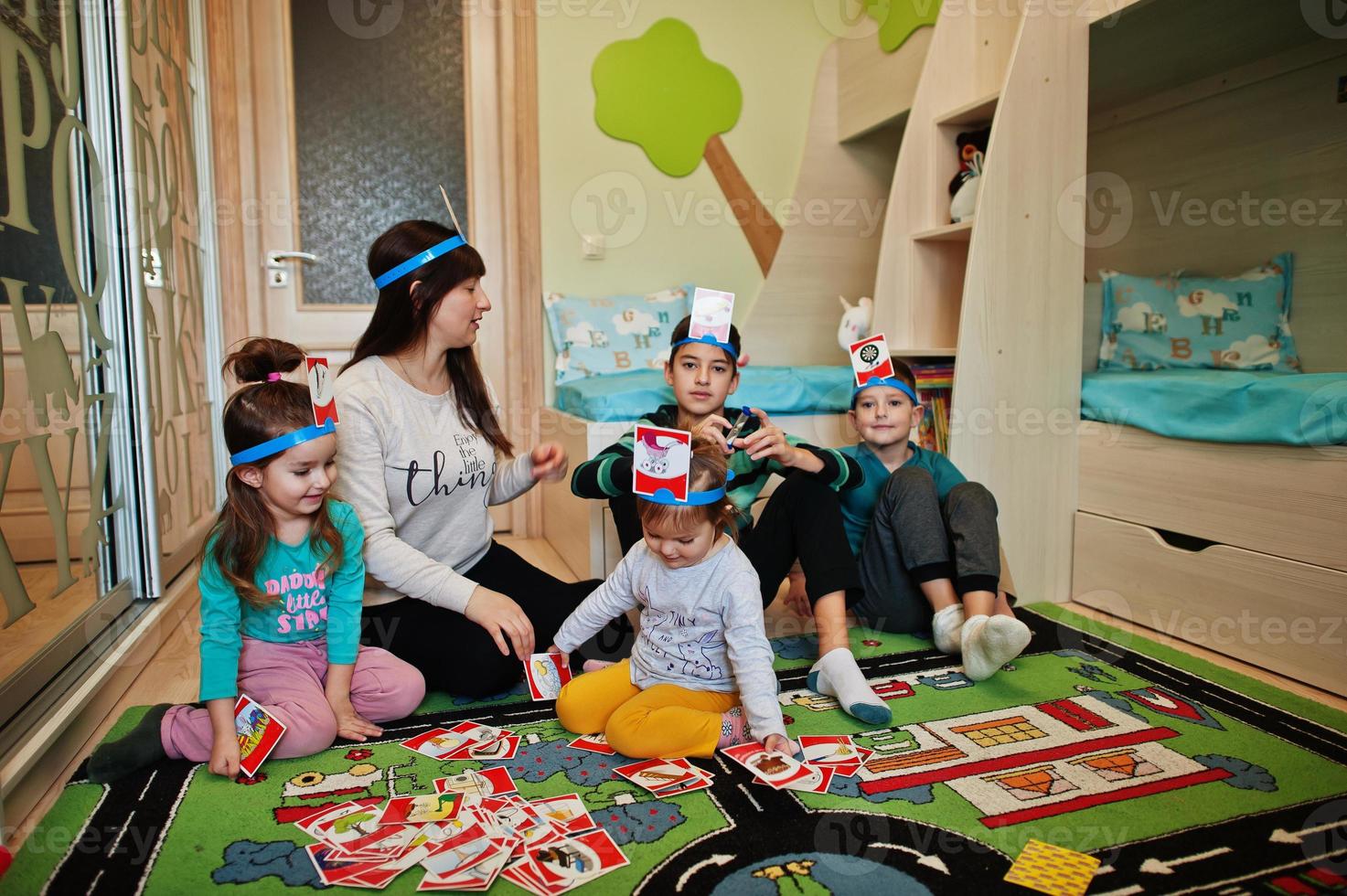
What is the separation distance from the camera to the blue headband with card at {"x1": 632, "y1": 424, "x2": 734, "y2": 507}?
1338 millimetres

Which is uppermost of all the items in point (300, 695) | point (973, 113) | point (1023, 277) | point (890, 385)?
point (973, 113)

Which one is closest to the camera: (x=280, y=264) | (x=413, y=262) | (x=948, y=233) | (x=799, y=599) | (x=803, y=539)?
(x=413, y=262)

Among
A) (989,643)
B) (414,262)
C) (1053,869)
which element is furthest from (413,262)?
(1053,869)

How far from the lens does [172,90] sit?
2.42m

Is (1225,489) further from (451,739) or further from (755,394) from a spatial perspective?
(451,739)

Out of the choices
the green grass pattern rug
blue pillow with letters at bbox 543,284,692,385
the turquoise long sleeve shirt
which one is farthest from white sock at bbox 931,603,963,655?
blue pillow with letters at bbox 543,284,692,385

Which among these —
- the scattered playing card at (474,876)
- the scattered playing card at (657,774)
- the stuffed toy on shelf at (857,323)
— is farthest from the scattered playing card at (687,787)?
the stuffed toy on shelf at (857,323)

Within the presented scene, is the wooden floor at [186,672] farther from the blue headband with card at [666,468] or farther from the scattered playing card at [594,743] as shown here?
the blue headband with card at [666,468]

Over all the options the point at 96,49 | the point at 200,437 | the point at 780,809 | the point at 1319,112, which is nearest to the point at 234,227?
the point at 200,437

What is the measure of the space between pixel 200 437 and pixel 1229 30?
2.94 metres

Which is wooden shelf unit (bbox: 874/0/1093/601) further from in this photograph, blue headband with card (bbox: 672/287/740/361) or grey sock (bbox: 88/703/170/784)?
grey sock (bbox: 88/703/170/784)

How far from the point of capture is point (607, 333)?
2.98m

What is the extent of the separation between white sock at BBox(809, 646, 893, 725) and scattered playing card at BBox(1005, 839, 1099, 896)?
0.38 metres

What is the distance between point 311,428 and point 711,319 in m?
0.80
